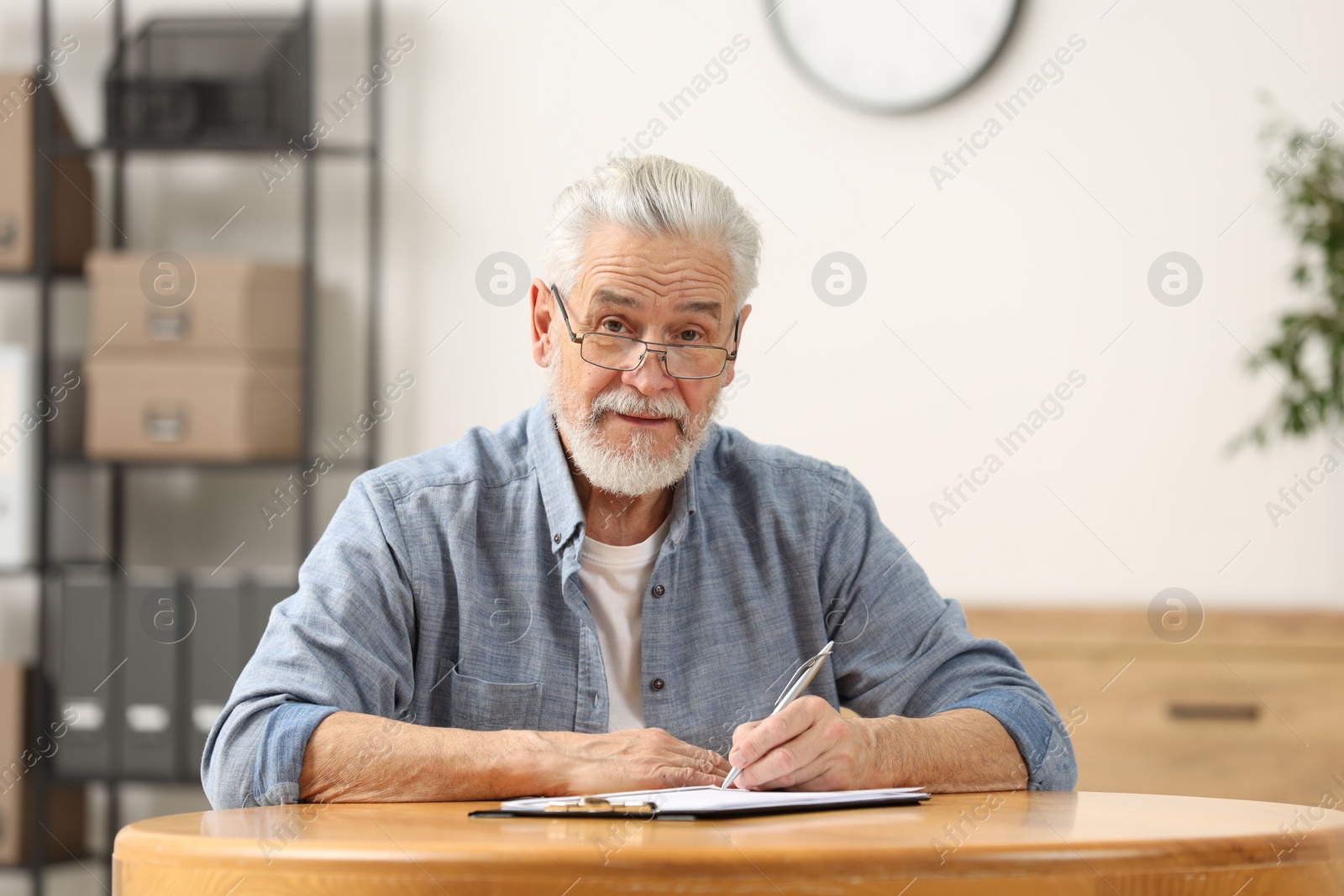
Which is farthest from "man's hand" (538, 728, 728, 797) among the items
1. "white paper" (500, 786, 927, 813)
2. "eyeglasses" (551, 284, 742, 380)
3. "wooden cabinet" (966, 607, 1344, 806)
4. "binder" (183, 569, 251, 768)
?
"binder" (183, 569, 251, 768)

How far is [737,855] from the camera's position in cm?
78

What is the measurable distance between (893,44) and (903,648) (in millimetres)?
1807

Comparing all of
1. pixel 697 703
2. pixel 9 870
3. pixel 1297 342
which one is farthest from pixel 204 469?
pixel 1297 342

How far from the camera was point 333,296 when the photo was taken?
293 centimetres

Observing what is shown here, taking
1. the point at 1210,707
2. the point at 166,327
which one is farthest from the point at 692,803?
the point at 166,327

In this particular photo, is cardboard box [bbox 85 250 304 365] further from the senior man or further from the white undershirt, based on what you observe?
the white undershirt

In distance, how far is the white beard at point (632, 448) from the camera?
1.42 m

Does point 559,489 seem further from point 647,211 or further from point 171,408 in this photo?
point 171,408

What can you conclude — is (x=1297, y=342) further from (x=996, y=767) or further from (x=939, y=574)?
(x=996, y=767)

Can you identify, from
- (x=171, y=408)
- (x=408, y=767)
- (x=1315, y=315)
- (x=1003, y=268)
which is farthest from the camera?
(x=1003, y=268)

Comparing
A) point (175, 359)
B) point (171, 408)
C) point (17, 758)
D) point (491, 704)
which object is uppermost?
point (175, 359)

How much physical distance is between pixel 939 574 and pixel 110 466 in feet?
6.17

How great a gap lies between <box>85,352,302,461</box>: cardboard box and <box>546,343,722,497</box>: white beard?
1.38 m

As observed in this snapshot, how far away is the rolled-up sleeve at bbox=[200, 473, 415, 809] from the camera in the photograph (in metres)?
1.11
